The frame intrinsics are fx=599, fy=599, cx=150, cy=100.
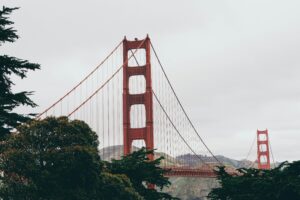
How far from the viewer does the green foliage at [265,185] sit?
3844 centimetres

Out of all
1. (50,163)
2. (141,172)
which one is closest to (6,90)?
(50,163)

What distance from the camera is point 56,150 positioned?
131ft

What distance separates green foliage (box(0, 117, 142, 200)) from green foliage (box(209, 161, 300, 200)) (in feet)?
31.8

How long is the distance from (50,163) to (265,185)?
47.9 feet

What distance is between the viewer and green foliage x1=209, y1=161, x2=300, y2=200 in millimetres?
38438

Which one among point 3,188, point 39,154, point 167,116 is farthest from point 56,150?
point 167,116

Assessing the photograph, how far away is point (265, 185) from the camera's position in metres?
40.8

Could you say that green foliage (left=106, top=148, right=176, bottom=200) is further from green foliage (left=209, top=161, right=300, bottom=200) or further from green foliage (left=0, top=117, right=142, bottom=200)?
green foliage (left=0, top=117, right=142, bottom=200)

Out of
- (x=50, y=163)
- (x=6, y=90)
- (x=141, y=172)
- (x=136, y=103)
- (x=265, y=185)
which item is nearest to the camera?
(x=6, y=90)

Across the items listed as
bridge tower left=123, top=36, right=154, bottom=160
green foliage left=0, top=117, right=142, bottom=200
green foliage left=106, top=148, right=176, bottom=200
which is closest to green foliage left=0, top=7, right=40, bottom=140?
green foliage left=0, top=117, right=142, bottom=200

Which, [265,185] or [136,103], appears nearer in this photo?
[265,185]

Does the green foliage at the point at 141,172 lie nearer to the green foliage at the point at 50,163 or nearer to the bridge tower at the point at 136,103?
the green foliage at the point at 50,163

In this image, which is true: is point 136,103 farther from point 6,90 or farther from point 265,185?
point 6,90

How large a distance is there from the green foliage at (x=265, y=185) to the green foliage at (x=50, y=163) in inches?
382
